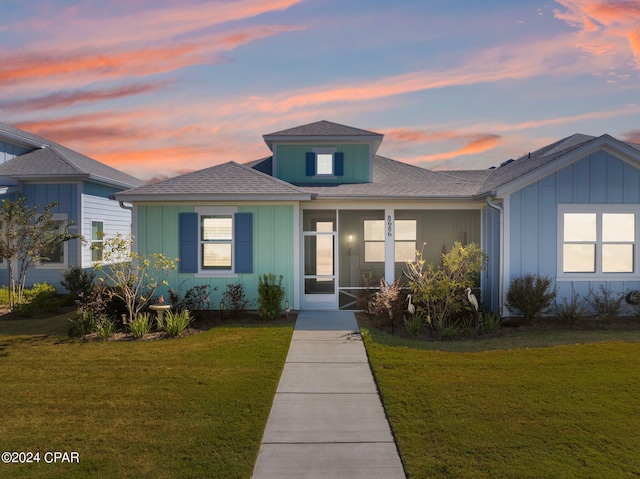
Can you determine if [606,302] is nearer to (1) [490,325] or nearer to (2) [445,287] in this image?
(1) [490,325]

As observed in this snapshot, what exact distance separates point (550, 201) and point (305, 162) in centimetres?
736

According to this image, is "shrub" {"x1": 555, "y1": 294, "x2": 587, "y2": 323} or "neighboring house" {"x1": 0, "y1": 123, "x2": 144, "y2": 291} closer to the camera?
"shrub" {"x1": 555, "y1": 294, "x2": 587, "y2": 323}

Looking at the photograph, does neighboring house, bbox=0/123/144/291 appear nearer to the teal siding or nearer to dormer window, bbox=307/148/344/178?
the teal siding

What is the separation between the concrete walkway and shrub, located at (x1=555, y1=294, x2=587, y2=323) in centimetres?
527

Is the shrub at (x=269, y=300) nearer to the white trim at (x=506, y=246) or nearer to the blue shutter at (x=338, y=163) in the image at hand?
the blue shutter at (x=338, y=163)

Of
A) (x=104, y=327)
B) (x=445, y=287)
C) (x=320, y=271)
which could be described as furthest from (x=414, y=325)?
(x=104, y=327)

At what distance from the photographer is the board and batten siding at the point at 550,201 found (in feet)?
35.5

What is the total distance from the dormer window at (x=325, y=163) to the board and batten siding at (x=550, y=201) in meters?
5.66

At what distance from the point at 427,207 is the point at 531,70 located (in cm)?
558

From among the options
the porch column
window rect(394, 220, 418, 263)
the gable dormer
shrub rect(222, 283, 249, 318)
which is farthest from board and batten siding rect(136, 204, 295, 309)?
window rect(394, 220, 418, 263)

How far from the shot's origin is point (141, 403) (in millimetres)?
5863

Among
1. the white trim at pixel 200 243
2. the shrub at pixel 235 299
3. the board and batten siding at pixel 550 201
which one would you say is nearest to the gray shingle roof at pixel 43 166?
the white trim at pixel 200 243

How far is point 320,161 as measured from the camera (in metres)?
14.6

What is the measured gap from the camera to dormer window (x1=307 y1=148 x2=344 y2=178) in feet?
47.6
